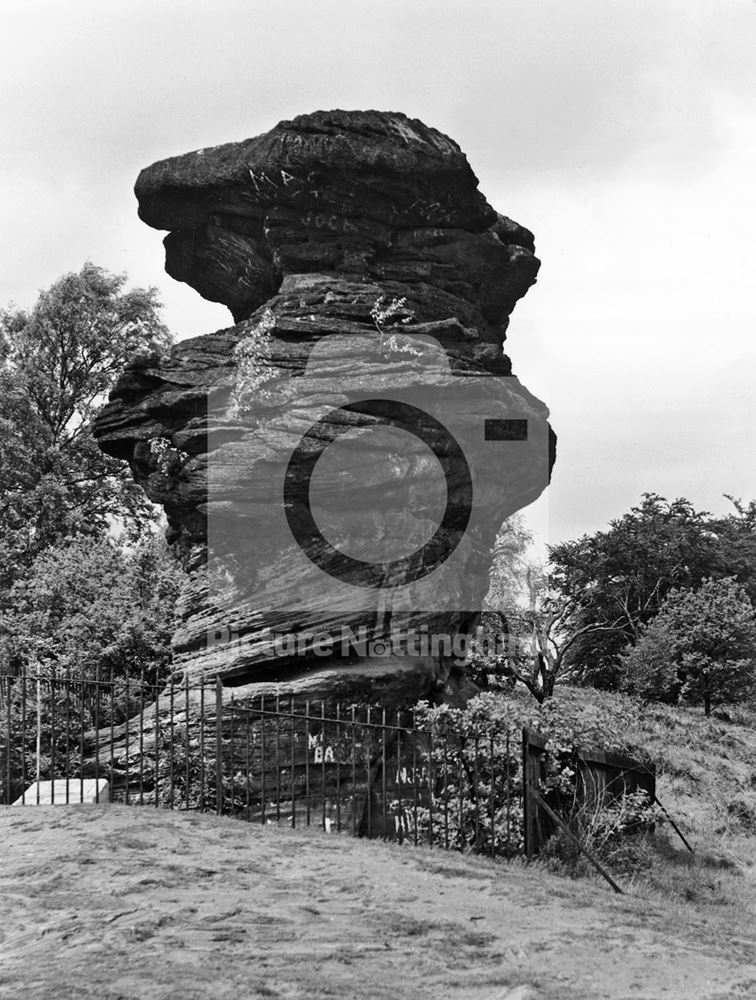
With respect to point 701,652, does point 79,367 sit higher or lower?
higher

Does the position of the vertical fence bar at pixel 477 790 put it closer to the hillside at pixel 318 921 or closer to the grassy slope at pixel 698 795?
the hillside at pixel 318 921

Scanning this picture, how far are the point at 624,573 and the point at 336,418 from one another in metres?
28.6

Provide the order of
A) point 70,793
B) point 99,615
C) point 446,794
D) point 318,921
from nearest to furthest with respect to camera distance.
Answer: point 318,921
point 70,793
point 446,794
point 99,615

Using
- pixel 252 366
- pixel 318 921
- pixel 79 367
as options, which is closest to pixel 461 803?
pixel 318 921

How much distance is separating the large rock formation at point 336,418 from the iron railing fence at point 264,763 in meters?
1.64

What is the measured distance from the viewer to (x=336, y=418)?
20.4m

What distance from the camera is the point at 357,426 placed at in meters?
20.4

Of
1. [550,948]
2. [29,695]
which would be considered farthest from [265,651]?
[550,948]

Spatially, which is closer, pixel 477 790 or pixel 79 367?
pixel 477 790

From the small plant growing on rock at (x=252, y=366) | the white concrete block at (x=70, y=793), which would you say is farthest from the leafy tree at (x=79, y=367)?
the white concrete block at (x=70, y=793)

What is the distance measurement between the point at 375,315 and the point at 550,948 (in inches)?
583

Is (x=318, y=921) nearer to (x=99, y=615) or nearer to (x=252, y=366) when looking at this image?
(x=99, y=615)

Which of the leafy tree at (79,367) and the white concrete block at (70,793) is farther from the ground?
the leafy tree at (79,367)

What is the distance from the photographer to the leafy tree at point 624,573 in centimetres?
4381
